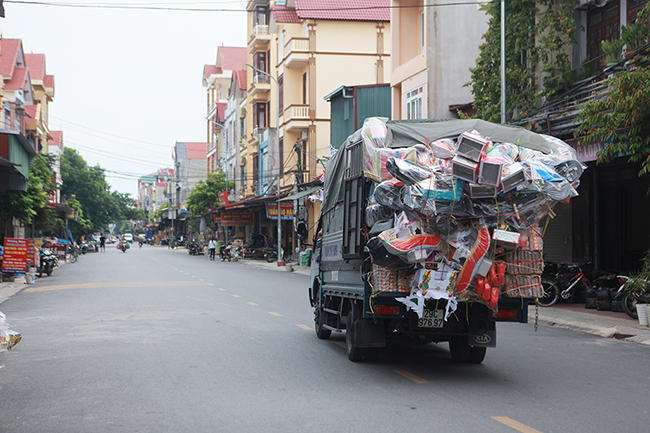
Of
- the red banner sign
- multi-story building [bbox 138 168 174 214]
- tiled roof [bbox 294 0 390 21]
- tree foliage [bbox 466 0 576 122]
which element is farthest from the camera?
multi-story building [bbox 138 168 174 214]

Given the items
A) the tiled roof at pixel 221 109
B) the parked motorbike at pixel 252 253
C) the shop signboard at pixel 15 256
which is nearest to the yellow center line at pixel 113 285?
the shop signboard at pixel 15 256

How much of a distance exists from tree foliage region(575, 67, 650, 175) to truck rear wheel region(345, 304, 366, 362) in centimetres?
664

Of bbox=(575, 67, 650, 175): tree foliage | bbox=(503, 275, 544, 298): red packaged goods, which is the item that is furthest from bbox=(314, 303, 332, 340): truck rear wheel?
bbox=(575, 67, 650, 175): tree foliage

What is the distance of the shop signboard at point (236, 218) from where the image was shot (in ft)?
170

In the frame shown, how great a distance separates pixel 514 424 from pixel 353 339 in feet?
9.41

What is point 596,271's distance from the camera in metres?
17.6

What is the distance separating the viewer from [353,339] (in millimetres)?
8305

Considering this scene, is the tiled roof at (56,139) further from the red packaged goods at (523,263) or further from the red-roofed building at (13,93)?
the red packaged goods at (523,263)

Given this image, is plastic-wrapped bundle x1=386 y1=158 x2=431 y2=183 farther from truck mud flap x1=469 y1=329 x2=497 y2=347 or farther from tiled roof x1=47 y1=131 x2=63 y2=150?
tiled roof x1=47 y1=131 x2=63 y2=150

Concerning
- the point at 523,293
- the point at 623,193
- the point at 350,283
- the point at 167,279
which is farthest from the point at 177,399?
the point at 167,279

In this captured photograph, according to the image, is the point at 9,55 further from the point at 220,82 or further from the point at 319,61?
the point at 220,82

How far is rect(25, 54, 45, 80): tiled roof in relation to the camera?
53812 millimetres

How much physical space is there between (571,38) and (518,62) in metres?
2.00

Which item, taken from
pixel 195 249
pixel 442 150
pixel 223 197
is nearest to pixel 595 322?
pixel 442 150
